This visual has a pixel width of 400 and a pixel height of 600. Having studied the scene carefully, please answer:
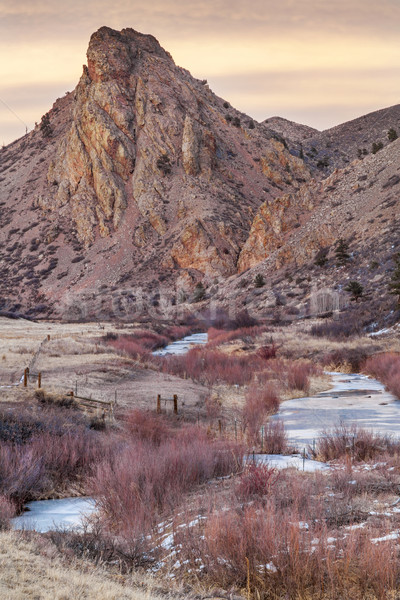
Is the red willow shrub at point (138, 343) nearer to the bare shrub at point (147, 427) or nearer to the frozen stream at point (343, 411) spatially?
the frozen stream at point (343, 411)

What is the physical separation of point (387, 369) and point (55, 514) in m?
15.8

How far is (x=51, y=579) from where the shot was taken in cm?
413

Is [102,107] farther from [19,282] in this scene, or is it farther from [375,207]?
[375,207]

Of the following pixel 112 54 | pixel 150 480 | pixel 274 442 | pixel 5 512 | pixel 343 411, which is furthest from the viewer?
pixel 112 54

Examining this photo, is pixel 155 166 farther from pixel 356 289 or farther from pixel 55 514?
pixel 55 514

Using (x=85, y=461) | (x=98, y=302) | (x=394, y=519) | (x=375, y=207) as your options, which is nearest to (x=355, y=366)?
(x=85, y=461)

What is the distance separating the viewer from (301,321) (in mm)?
38750

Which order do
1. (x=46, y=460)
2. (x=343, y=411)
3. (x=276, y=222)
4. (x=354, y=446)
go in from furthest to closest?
(x=276, y=222)
(x=343, y=411)
(x=354, y=446)
(x=46, y=460)

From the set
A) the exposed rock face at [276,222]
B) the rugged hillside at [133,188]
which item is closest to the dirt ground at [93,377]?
the exposed rock face at [276,222]

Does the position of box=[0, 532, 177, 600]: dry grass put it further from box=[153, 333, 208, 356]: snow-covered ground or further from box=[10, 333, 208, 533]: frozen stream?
box=[153, 333, 208, 356]: snow-covered ground

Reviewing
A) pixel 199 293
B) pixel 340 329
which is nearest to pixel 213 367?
pixel 340 329

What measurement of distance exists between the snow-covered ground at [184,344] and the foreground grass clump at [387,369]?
11510 mm

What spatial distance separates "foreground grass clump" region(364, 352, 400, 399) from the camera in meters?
17.7

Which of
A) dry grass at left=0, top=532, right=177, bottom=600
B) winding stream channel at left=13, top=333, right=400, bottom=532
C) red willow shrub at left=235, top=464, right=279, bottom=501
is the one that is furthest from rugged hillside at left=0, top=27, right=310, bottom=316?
dry grass at left=0, top=532, right=177, bottom=600
